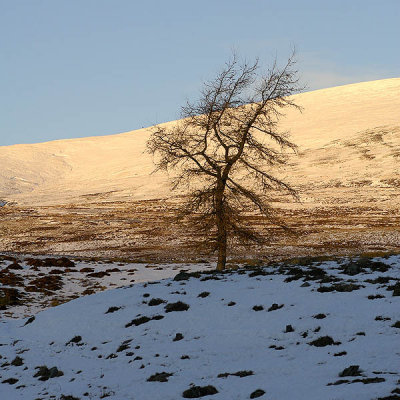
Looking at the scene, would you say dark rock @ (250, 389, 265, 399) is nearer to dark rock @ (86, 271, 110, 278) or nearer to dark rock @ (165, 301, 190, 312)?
dark rock @ (165, 301, 190, 312)

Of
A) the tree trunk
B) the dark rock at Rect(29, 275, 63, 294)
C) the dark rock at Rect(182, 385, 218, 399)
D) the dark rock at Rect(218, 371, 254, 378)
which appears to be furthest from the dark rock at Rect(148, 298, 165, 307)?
the dark rock at Rect(29, 275, 63, 294)

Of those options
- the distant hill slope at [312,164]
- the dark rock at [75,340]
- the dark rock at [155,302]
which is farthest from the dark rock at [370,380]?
the distant hill slope at [312,164]

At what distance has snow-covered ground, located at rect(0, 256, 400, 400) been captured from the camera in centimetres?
1101

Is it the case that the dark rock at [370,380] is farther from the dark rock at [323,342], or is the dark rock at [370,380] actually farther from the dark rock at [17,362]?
the dark rock at [17,362]

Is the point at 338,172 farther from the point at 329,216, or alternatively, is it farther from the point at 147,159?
the point at 147,159

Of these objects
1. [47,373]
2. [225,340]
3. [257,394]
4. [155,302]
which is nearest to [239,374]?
[257,394]

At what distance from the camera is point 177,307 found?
18000 millimetres

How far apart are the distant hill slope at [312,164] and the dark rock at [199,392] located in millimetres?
89511

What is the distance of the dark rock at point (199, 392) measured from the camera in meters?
11.0

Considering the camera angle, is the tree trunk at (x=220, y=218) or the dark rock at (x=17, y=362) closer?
the dark rock at (x=17, y=362)

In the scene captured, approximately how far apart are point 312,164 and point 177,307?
116 meters

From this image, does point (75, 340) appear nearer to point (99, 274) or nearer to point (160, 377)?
point (160, 377)

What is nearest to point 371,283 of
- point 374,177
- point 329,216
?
point 329,216

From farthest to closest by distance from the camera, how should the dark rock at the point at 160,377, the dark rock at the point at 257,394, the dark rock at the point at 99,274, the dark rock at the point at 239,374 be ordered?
the dark rock at the point at 99,274
the dark rock at the point at 160,377
the dark rock at the point at 239,374
the dark rock at the point at 257,394
